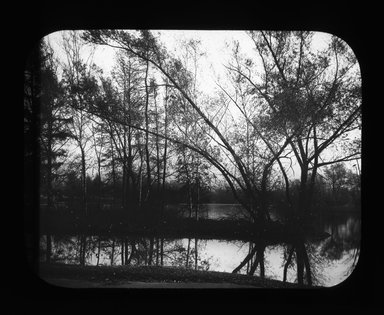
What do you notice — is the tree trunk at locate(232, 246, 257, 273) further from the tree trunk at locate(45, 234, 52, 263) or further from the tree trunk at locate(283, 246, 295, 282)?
the tree trunk at locate(45, 234, 52, 263)

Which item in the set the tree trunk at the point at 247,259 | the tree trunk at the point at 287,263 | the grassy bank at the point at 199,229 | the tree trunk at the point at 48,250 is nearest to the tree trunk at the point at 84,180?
the grassy bank at the point at 199,229

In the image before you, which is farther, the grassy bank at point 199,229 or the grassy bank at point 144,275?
the grassy bank at point 199,229

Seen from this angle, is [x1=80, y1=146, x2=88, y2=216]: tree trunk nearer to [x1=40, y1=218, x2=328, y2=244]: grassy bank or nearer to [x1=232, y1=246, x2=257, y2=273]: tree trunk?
[x1=40, y1=218, x2=328, y2=244]: grassy bank

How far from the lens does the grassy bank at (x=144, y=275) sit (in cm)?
183

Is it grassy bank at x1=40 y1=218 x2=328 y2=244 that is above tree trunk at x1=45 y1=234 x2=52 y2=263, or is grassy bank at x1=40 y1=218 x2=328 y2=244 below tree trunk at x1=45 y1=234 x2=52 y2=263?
above

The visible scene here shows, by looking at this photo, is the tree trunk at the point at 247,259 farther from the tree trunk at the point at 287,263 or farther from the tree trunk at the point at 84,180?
the tree trunk at the point at 84,180

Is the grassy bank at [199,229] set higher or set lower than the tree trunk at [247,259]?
higher

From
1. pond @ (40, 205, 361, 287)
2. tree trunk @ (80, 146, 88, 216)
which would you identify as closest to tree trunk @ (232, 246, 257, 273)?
pond @ (40, 205, 361, 287)

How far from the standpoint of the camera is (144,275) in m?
1.89

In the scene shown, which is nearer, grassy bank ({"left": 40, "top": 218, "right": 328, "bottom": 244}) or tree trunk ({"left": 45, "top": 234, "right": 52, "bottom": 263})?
tree trunk ({"left": 45, "top": 234, "right": 52, "bottom": 263})

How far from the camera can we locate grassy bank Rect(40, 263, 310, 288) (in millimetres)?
1831

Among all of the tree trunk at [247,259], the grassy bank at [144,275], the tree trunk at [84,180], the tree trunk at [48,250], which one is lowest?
the grassy bank at [144,275]

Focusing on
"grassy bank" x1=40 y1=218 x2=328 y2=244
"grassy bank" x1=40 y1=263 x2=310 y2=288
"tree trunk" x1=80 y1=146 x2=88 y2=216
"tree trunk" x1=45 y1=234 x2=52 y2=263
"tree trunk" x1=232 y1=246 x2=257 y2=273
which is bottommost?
"grassy bank" x1=40 y1=263 x2=310 y2=288
